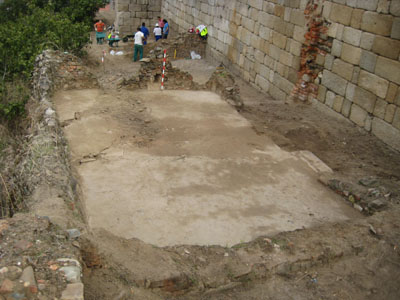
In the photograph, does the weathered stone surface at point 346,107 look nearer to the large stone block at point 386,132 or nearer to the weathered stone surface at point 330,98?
the weathered stone surface at point 330,98

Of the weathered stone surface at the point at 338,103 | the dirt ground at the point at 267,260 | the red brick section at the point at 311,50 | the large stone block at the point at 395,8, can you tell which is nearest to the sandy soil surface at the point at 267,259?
the dirt ground at the point at 267,260

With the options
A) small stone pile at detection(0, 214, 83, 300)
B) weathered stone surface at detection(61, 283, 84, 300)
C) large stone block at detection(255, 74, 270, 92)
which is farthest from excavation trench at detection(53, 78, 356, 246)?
large stone block at detection(255, 74, 270, 92)

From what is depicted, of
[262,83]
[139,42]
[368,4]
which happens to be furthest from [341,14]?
[139,42]

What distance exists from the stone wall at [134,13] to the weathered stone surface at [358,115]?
616 inches

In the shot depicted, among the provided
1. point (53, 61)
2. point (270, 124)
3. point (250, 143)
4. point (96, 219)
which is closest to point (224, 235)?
point (96, 219)

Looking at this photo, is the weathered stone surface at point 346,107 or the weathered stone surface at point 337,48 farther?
the weathered stone surface at point 337,48

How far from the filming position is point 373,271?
4613 mm

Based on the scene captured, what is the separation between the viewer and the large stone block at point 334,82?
928 cm

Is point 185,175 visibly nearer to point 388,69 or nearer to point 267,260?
point 267,260

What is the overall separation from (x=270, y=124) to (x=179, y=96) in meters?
2.17

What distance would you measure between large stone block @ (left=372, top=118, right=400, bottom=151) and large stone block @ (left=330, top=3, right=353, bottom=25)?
7.88ft

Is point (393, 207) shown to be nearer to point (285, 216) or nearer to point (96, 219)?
point (285, 216)

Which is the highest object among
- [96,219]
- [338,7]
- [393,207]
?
[338,7]

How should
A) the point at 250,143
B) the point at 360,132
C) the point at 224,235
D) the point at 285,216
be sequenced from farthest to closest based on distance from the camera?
the point at 360,132
the point at 250,143
the point at 285,216
the point at 224,235
